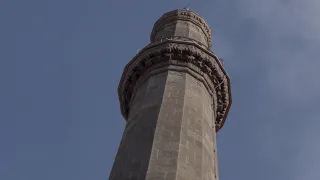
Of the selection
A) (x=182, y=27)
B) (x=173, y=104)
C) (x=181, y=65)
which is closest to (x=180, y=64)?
(x=181, y=65)

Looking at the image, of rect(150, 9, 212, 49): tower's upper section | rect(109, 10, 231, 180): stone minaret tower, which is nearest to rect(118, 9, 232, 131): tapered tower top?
rect(109, 10, 231, 180): stone minaret tower

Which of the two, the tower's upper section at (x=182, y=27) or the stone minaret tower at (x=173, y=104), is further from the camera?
the tower's upper section at (x=182, y=27)

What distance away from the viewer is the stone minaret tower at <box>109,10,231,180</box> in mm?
8539

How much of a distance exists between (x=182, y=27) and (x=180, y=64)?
2.11 m

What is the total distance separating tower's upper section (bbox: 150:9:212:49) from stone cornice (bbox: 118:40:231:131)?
1.00m

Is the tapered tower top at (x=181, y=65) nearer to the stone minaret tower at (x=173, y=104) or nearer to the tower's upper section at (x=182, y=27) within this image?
the stone minaret tower at (x=173, y=104)

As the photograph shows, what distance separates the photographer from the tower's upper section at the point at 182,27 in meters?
12.9

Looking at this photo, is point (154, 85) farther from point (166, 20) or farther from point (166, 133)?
point (166, 20)

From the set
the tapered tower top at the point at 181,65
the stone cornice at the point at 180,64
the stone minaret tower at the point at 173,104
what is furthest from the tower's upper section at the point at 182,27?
the stone cornice at the point at 180,64

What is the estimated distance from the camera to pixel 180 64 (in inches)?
442

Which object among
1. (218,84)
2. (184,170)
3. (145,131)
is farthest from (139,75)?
(184,170)

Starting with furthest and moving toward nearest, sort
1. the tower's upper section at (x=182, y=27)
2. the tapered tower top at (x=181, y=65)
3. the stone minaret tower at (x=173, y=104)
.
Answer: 1. the tower's upper section at (x=182, y=27)
2. the tapered tower top at (x=181, y=65)
3. the stone minaret tower at (x=173, y=104)

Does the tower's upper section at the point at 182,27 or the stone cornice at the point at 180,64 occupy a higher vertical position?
the tower's upper section at the point at 182,27

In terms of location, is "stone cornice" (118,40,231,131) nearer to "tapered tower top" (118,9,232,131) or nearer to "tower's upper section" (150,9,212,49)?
"tapered tower top" (118,9,232,131)
